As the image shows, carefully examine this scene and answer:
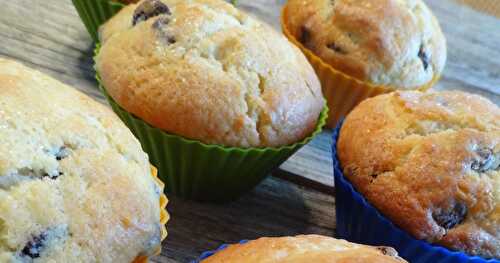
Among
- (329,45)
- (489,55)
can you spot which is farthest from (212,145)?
(489,55)

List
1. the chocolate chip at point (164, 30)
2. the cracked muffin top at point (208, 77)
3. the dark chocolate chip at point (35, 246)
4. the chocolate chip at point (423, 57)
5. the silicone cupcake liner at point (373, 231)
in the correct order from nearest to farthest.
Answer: the dark chocolate chip at point (35, 246), the silicone cupcake liner at point (373, 231), the cracked muffin top at point (208, 77), the chocolate chip at point (164, 30), the chocolate chip at point (423, 57)

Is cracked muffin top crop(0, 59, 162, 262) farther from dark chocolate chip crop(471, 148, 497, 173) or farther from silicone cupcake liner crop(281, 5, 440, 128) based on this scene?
silicone cupcake liner crop(281, 5, 440, 128)

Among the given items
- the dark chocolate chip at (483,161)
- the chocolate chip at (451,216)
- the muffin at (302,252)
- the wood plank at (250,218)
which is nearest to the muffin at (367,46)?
the wood plank at (250,218)

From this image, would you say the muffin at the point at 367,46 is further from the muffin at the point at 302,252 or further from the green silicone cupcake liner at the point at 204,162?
the muffin at the point at 302,252

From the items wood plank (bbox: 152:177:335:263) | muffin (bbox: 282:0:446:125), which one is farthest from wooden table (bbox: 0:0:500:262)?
muffin (bbox: 282:0:446:125)

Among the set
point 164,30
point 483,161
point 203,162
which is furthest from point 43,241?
point 483,161

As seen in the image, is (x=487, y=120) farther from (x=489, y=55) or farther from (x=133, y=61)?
(x=489, y=55)
